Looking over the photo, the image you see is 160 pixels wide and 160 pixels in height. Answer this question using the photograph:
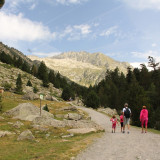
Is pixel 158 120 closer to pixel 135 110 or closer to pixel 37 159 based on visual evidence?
pixel 135 110

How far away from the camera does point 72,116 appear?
28.6 m

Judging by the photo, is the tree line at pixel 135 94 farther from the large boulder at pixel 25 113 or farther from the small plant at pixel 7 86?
the small plant at pixel 7 86

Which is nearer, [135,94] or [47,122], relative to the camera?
[47,122]

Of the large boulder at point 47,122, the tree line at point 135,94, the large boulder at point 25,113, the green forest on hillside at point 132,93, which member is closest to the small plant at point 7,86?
the green forest on hillside at point 132,93

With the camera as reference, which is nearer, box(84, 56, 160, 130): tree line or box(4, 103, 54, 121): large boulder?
box(4, 103, 54, 121): large boulder

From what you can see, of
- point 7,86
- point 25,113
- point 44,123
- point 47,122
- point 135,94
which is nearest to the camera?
point 44,123

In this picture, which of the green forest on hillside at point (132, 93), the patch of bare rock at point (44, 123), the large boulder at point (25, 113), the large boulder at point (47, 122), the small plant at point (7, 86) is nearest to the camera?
the patch of bare rock at point (44, 123)

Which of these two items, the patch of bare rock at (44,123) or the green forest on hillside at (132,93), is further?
the green forest on hillside at (132,93)

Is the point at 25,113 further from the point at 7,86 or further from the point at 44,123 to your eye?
the point at 7,86

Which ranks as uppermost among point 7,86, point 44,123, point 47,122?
point 7,86

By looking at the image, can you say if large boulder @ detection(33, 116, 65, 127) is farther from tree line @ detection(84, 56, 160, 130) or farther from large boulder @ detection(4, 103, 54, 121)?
tree line @ detection(84, 56, 160, 130)

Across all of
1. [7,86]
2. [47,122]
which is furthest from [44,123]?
[7,86]

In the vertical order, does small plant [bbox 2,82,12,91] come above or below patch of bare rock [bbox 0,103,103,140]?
above

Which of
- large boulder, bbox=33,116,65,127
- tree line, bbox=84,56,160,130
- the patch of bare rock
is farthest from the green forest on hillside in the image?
large boulder, bbox=33,116,65,127
